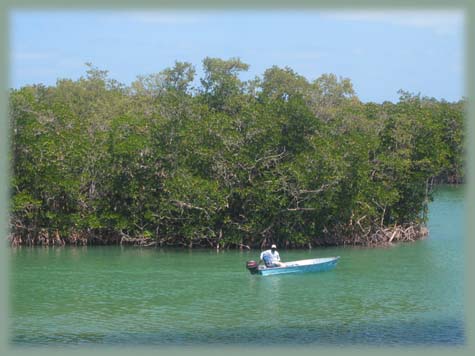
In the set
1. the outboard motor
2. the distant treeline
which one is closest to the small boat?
the outboard motor

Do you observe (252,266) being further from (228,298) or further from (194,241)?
(194,241)

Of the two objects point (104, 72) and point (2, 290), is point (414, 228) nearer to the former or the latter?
point (2, 290)

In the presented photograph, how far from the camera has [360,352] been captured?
14039mm

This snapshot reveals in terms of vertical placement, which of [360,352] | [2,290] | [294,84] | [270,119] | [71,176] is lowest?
[360,352]

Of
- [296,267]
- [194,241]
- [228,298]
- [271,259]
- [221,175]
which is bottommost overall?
[228,298]

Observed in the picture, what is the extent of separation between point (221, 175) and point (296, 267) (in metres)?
4.90

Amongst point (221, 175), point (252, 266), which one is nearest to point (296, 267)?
point (252, 266)

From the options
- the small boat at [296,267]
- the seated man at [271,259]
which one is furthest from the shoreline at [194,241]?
the seated man at [271,259]

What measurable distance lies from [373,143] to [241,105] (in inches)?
167

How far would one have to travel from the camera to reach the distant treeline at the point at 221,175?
79.7 feet

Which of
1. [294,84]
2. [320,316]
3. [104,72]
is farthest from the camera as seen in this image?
[104,72]

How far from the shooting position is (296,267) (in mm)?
20641

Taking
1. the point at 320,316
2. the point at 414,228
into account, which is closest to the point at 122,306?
the point at 320,316

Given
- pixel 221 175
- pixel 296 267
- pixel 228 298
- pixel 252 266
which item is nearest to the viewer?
pixel 228 298
